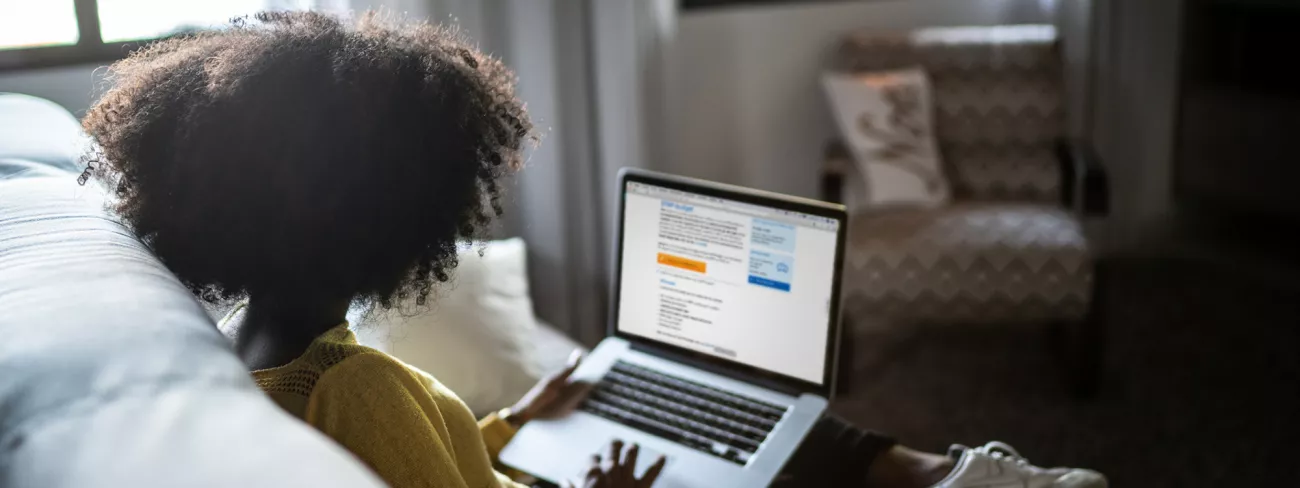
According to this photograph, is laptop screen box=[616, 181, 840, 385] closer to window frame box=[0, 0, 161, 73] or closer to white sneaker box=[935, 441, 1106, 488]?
white sneaker box=[935, 441, 1106, 488]

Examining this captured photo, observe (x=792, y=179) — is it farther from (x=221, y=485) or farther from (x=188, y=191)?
(x=221, y=485)

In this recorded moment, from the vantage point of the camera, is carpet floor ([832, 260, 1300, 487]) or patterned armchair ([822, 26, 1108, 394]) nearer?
carpet floor ([832, 260, 1300, 487])

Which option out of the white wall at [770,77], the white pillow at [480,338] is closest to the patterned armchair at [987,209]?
the white wall at [770,77]

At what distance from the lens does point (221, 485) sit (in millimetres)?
501

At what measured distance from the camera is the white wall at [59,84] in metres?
1.88

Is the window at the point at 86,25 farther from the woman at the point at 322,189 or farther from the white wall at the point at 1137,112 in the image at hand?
the white wall at the point at 1137,112

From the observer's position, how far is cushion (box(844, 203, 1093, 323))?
2.47 m

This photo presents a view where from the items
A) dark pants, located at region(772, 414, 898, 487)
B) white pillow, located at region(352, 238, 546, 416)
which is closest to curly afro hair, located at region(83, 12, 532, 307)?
dark pants, located at region(772, 414, 898, 487)

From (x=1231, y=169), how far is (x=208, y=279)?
121 inches

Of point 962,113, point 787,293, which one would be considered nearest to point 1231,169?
point 962,113

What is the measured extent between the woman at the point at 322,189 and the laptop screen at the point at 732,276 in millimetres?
386

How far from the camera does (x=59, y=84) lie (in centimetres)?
192

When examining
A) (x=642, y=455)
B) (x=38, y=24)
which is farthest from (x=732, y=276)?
(x=38, y=24)

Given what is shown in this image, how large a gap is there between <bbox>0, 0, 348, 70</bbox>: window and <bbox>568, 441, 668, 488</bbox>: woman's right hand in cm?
97
